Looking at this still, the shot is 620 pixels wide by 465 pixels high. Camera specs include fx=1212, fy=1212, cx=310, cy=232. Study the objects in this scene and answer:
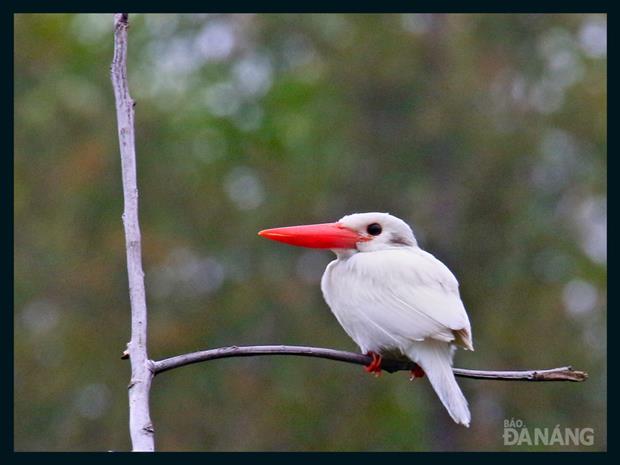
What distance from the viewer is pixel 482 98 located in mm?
19562

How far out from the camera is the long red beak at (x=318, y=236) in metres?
5.28

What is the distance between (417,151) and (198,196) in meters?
3.68

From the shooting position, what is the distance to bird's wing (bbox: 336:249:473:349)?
5230mm

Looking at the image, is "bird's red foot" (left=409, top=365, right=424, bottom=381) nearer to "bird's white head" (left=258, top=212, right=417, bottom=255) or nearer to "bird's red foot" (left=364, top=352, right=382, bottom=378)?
"bird's red foot" (left=364, top=352, right=382, bottom=378)

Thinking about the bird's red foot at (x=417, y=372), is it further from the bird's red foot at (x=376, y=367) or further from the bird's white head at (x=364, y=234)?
the bird's white head at (x=364, y=234)

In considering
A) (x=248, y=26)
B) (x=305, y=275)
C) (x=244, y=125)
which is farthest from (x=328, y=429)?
(x=248, y=26)

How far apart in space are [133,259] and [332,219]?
1387 cm

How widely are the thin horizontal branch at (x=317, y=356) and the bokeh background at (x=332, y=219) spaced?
13.3 meters

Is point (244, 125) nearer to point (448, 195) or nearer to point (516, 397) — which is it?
point (448, 195)

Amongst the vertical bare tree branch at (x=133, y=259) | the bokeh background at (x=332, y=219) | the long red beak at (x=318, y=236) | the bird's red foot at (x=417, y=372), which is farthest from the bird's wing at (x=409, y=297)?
the bokeh background at (x=332, y=219)

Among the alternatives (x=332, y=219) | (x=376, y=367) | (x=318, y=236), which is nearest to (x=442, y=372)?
(x=376, y=367)

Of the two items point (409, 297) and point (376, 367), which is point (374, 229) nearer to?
point (409, 297)

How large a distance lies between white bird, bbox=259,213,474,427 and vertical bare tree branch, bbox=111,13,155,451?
102 centimetres

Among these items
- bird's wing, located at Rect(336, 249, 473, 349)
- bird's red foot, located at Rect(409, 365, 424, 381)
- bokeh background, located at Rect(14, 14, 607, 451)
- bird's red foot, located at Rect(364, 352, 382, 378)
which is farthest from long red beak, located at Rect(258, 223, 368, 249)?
bokeh background, located at Rect(14, 14, 607, 451)
